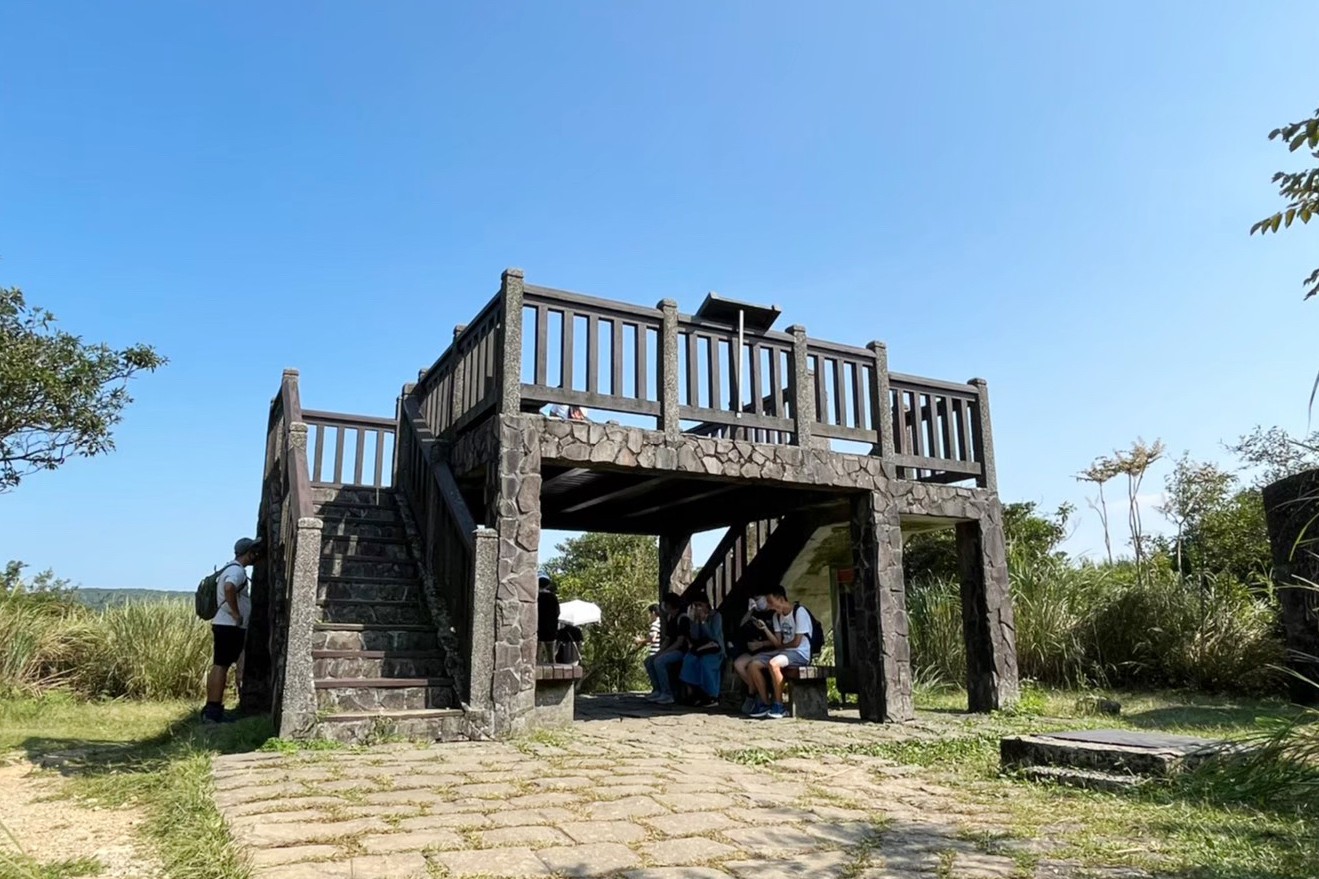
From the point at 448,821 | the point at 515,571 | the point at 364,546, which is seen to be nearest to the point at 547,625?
the point at 515,571

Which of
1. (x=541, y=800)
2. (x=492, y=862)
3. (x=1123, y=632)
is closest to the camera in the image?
(x=492, y=862)

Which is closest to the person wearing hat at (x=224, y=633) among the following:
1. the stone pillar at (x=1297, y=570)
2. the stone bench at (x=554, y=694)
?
the stone bench at (x=554, y=694)

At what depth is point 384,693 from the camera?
676 centimetres

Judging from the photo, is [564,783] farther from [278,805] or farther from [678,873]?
[678,873]

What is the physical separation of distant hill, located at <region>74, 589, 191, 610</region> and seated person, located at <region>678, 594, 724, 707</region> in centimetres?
666

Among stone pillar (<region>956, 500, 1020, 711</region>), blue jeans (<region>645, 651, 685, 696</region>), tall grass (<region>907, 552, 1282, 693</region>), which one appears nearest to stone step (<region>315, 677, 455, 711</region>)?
blue jeans (<region>645, 651, 685, 696</region>)

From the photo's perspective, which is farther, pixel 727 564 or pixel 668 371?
pixel 727 564

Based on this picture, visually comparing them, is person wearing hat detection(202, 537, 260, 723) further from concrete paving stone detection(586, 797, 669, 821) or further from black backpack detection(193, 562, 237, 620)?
concrete paving stone detection(586, 797, 669, 821)

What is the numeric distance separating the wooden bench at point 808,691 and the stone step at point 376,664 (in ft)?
10.8

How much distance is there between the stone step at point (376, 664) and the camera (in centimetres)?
699

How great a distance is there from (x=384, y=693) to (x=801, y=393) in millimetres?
4506

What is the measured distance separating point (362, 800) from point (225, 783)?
0.92 metres

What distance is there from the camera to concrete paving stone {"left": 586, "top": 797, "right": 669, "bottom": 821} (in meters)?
4.05

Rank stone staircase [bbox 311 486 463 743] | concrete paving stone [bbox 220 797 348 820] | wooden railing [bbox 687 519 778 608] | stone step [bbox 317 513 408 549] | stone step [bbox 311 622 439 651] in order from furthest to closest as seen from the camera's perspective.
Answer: wooden railing [bbox 687 519 778 608] → stone step [bbox 317 513 408 549] → stone step [bbox 311 622 439 651] → stone staircase [bbox 311 486 463 743] → concrete paving stone [bbox 220 797 348 820]
